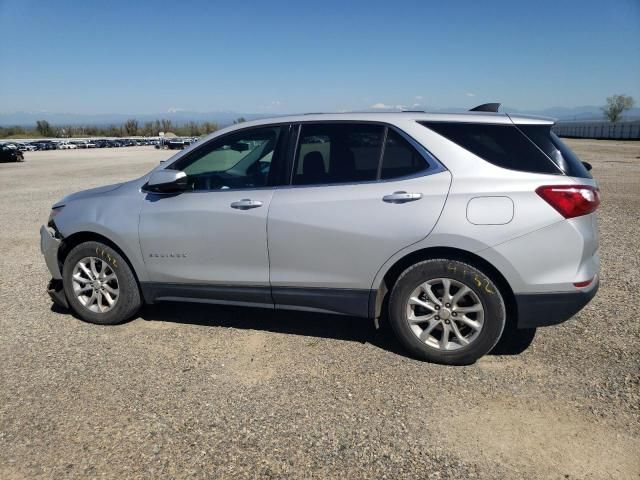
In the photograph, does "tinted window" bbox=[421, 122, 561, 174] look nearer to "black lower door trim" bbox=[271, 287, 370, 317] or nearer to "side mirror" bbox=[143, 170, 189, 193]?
"black lower door trim" bbox=[271, 287, 370, 317]

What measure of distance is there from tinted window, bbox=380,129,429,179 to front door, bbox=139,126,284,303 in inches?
34.7

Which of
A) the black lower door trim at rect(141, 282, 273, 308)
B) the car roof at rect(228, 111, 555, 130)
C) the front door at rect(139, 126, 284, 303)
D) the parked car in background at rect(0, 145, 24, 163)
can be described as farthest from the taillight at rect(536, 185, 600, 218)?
the parked car in background at rect(0, 145, 24, 163)

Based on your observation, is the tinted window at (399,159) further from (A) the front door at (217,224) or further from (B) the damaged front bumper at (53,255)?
(B) the damaged front bumper at (53,255)

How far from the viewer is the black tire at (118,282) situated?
Result: 4.39 m

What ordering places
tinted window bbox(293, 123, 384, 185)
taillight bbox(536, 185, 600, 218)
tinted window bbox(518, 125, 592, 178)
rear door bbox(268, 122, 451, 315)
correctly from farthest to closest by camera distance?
tinted window bbox(293, 123, 384, 185) → rear door bbox(268, 122, 451, 315) → tinted window bbox(518, 125, 592, 178) → taillight bbox(536, 185, 600, 218)

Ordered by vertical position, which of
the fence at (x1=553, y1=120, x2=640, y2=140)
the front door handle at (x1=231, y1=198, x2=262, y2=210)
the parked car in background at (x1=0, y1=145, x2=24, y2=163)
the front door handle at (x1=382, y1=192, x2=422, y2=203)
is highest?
the front door handle at (x1=382, y1=192, x2=422, y2=203)

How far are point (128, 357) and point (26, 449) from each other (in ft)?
3.80

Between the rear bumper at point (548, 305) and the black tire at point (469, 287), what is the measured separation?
0.46 feet

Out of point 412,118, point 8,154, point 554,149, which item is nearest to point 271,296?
point 412,118

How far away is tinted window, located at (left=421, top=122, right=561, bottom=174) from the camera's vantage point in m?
3.46

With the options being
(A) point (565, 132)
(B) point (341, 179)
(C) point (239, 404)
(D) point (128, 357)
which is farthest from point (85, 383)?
(A) point (565, 132)

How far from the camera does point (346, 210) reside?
3.68m

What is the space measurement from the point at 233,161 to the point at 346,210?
48.8 inches

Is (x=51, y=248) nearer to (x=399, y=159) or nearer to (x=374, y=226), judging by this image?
(x=374, y=226)
